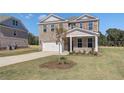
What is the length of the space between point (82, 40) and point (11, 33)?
11364 millimetres

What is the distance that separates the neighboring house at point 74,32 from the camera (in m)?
18.6

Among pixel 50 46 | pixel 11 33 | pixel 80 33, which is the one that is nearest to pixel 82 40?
Answer: pixel 80 33

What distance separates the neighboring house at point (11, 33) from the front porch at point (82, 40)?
608 cm

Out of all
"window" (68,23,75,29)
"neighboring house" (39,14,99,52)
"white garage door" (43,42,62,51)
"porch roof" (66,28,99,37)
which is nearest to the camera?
"porch roof" (66,28,99,37)

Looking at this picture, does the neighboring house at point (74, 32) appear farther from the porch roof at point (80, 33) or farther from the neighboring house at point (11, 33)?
the neighboring house at point (11, 33)

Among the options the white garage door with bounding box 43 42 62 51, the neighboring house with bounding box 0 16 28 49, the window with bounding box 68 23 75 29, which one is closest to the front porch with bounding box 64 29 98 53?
the window with bounding box 68 23 75 29

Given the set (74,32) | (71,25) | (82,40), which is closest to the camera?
(74,32)

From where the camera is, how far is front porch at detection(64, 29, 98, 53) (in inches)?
721

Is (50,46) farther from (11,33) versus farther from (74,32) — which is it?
(11,33)

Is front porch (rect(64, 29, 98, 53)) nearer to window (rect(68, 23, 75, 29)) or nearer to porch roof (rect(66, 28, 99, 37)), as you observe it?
porch roof (rect(66, 28, 99, 37))

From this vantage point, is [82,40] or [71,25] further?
[71,25]

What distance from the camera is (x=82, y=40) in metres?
19.4
